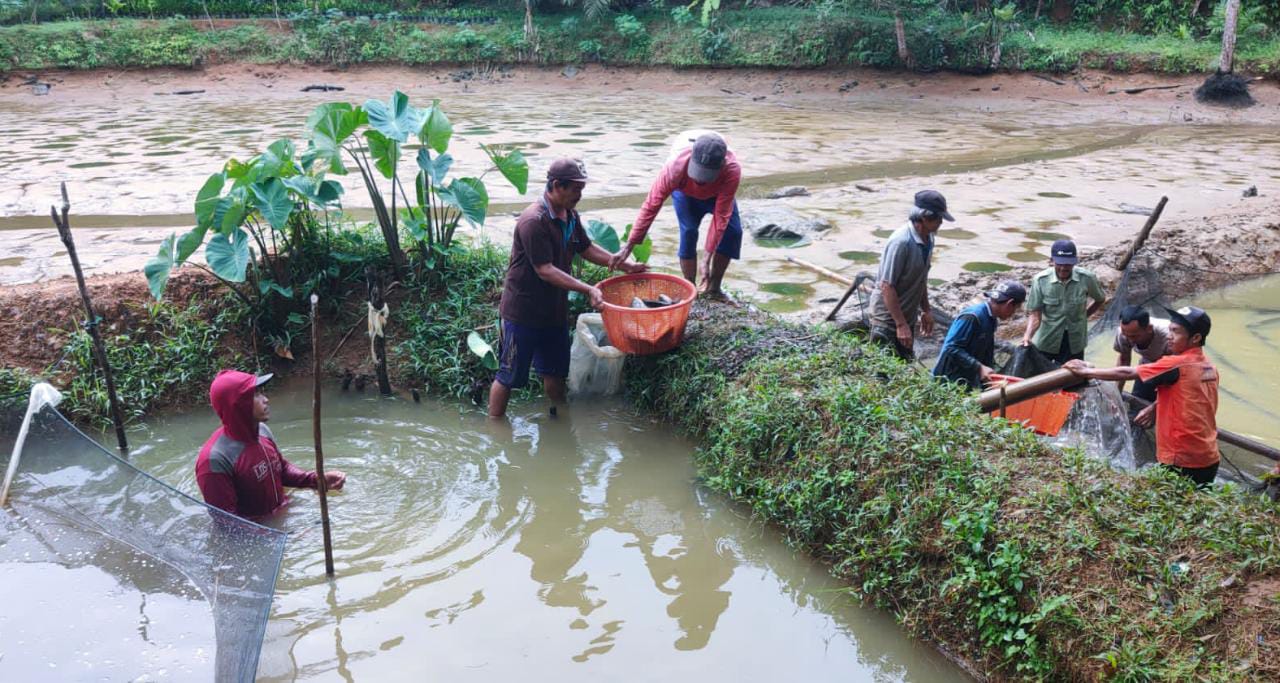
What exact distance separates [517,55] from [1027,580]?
23.9m

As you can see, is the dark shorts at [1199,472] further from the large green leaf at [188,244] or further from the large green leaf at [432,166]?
the large green leaf at [188,244]

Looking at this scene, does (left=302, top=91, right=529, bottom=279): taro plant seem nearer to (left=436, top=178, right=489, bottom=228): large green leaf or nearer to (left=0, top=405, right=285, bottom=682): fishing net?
(left=436, top=178, right=489, bottom=228): large green leaf

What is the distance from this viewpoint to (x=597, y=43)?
82.4 feet

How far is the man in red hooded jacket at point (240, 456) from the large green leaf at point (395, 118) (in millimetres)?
2551

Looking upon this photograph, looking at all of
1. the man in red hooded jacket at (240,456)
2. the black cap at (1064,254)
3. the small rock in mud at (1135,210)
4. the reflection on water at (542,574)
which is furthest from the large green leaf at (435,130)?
the small rock in mud at (1135,210)

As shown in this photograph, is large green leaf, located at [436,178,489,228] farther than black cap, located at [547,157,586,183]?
Yes

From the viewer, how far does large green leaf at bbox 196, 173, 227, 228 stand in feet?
18.0

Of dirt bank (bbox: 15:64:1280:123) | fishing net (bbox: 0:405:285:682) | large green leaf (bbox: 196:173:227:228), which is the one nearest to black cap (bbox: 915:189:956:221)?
fishing net (bbox: 0:405:285:682)

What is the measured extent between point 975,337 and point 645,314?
75.5 inches

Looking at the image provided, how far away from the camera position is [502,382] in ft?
18.3

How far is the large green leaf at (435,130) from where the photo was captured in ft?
19.7

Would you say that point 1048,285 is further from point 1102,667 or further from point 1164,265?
point 1164,265

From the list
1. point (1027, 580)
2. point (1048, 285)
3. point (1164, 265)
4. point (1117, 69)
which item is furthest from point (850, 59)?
point (1027, 580)

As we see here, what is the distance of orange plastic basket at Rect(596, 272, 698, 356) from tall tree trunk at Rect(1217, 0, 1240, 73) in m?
17.4
